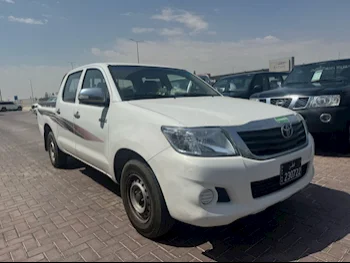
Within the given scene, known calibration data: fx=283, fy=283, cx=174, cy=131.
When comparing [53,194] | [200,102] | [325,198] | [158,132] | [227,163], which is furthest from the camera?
[53,194]

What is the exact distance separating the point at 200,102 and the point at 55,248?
83.6 inches

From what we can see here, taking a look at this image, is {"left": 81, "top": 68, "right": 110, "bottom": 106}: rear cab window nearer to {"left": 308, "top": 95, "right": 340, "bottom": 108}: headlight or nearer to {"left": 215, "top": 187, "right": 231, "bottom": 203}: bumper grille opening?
{"left": 215, "top": 187, "right": 231, "bottom": 203}: bumper grille opening

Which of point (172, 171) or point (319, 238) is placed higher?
point (172, 171)

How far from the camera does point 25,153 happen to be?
296 inches

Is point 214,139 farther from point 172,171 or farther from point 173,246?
point 173,246

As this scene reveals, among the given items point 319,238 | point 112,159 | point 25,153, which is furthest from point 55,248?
point 25,153

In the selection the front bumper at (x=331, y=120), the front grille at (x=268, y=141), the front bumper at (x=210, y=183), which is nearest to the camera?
the front bumper at (x=210, y=183)

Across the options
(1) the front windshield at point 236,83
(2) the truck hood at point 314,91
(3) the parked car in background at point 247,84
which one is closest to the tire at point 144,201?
(2) the truck hood at point 314,91

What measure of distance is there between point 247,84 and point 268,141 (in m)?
6.71

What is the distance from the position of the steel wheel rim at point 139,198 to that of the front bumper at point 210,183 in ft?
1.21

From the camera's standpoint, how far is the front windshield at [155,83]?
3.41m

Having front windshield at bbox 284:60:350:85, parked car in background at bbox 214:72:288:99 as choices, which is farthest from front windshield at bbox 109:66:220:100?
parked car in background at bbox 214:72:288:99

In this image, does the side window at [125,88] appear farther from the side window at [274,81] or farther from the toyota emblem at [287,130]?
the side window at [274,81]

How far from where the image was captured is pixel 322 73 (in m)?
6.48
